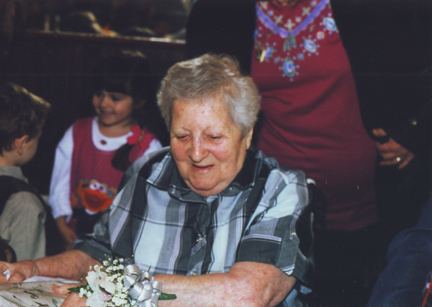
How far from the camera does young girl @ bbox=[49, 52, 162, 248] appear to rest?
2504 millimetres

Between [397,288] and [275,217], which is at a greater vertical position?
[275,217]

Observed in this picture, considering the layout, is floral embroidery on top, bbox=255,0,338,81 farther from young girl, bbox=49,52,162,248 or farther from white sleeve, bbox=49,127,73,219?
white sleeve, bbox=49,127,73,219

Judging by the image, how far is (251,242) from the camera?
1.64 m

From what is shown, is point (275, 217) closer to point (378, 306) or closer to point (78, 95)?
point (378, 306)

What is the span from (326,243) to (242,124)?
0.70 metres

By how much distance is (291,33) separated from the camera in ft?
6.95

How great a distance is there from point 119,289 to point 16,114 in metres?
1.24

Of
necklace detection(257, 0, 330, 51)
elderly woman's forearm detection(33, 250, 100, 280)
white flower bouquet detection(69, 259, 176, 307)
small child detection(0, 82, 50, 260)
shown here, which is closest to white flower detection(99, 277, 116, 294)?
white flower bouquet detection(69, 259, 176, 307)

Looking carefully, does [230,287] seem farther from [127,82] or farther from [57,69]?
[57,69]

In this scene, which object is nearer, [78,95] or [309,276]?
[309,276]

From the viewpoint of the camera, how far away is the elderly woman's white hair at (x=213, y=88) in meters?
1.67

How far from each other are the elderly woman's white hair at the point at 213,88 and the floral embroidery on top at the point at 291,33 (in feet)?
1.45

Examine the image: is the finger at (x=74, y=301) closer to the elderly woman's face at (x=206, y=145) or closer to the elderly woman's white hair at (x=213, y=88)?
the elderly woman's face at (x=206, y=145)

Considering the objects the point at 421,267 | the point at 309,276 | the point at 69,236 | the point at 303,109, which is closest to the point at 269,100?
the point at 303,109
